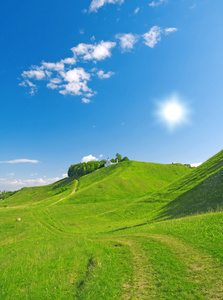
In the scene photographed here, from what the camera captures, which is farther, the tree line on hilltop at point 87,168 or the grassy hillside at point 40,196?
the tree line on hilltop at point 87,168

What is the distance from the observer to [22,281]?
13.5 metres

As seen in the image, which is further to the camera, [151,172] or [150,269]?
[151,172]

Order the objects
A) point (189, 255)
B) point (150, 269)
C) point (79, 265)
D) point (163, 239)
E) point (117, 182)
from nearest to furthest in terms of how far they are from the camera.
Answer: point (150, 269)
point (189, 255)
point (79, 265)
point (163, 239)
point (117, 182)

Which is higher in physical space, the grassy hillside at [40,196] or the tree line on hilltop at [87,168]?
the tree line on hilltop at [87,168]

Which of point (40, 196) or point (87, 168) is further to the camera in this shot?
point (87, 168)

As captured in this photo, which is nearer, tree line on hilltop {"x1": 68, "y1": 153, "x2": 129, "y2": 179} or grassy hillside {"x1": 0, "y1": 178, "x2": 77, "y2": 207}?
grassy hillside {"x1": 0, "y1": 178, "x2": 77, "y2": 207}

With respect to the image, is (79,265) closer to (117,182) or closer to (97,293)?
(97,293)

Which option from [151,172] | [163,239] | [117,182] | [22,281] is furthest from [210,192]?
[151,172]

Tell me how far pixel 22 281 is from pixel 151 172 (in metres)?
Answer: 115

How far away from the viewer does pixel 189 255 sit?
13.9 meters

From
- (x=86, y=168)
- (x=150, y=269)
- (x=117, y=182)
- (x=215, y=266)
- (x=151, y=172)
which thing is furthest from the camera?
(x=86, y=168)

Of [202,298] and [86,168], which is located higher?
[86,168]

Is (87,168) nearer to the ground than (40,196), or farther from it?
farther from it

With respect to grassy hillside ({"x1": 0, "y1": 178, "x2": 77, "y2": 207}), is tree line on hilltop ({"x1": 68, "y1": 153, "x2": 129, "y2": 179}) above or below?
above
